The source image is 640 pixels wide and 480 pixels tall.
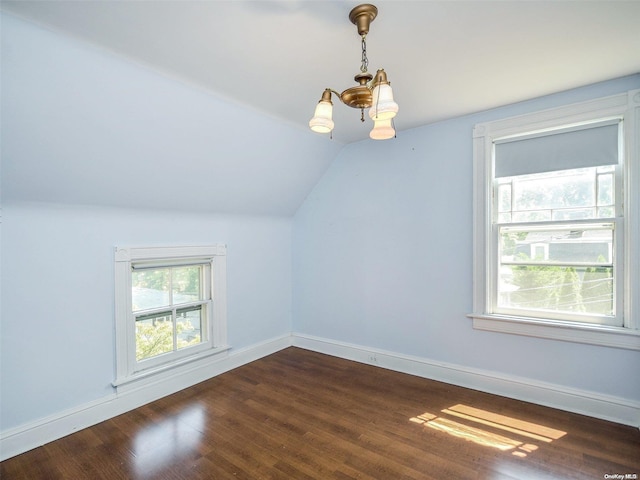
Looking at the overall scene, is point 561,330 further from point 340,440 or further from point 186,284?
point 186,284

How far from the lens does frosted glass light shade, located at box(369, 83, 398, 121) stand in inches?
54.6

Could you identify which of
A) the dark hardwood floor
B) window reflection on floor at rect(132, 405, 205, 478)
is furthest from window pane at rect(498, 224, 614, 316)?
window reflection on floor at rect(132, 405, 205, 478)

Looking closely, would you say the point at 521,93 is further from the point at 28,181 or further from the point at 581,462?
the point at 28,181

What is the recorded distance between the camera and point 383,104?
1.39m

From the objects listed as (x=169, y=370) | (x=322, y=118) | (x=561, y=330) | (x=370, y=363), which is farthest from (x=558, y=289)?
(x=169, y=370)

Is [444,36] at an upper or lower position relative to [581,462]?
upper

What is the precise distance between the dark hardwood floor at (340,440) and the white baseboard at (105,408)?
67 millimetres

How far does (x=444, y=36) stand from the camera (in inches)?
71.5

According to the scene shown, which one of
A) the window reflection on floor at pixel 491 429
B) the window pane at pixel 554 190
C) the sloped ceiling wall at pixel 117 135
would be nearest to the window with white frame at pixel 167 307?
the sloped ceiling wall at pixel 117 135

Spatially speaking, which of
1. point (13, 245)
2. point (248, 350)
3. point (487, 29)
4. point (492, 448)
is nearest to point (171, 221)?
point (13, 245)

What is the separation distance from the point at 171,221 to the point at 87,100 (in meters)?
1.25

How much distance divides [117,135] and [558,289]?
139 inches

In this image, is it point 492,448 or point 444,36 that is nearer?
point 444,36

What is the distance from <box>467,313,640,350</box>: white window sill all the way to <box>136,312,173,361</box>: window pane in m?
2.80
